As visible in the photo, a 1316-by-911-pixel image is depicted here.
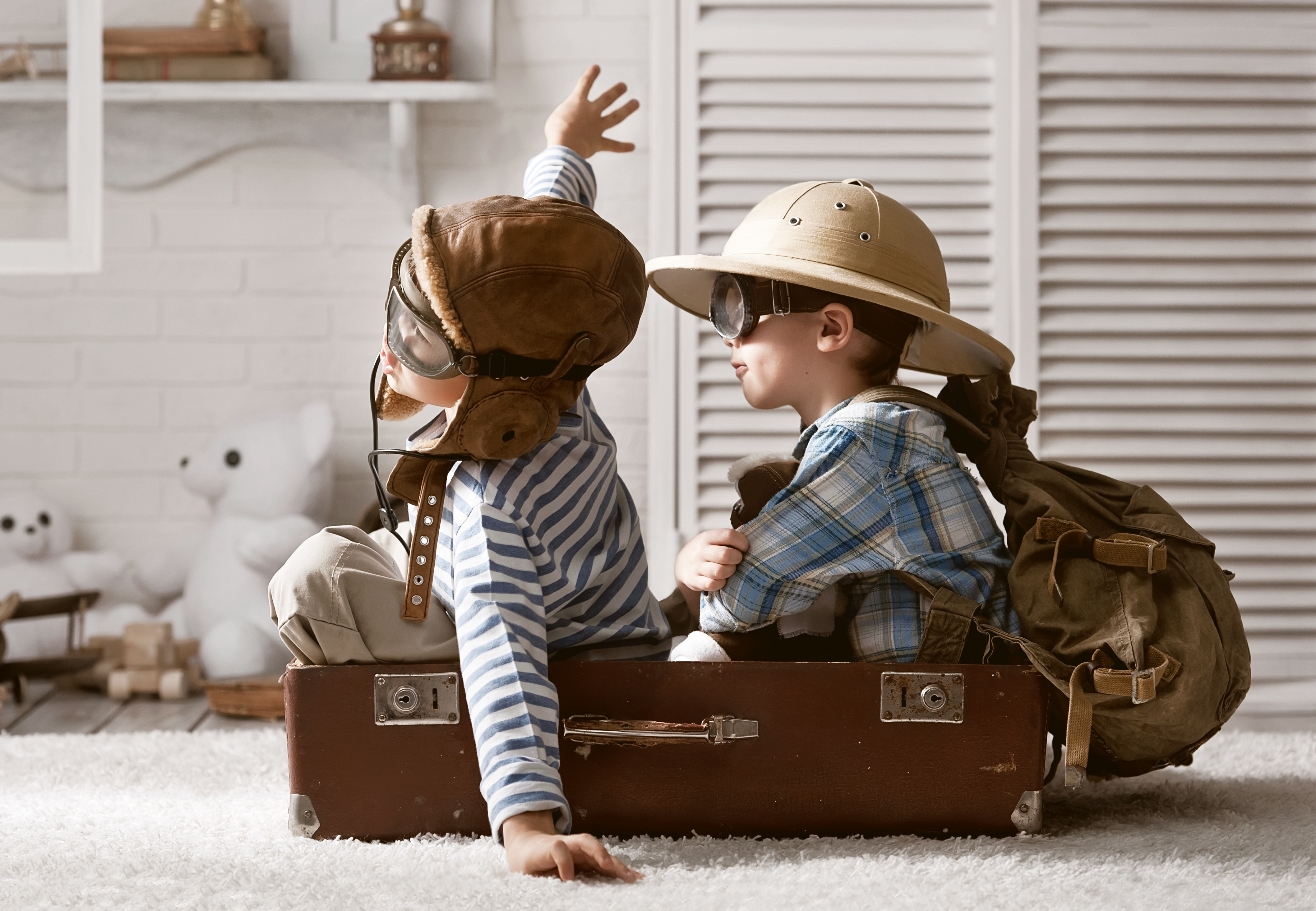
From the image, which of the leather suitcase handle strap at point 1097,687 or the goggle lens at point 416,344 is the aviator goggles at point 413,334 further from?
the leather suitcase handle strap at point 1097,687

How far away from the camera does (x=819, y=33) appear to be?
6.55 feet

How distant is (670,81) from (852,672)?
1.26m

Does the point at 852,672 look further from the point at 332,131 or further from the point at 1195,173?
the point at 332,131

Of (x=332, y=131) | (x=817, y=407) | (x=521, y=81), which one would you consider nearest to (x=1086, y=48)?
(x=521, y=81)

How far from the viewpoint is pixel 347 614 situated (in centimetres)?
104

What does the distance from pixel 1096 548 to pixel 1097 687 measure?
125 mm

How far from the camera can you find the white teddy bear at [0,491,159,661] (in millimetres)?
2129

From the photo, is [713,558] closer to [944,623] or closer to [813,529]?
[813,529]

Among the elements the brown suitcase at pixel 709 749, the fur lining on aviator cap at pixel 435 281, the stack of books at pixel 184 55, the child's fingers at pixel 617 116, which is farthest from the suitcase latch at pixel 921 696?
the stack of books at pixel 184 55

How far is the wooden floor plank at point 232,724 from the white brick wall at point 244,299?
0.48 metres

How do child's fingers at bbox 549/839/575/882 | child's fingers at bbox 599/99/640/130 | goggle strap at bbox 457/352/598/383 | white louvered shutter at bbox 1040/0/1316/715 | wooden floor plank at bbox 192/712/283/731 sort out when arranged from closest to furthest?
child's fingers at bbox 549/839/575/882
goggle strap at bbox 457/352/598/383
child's fingers at bbox 599/99/640/130
wooden floor plank at bbox 192/712/283/731
white louvered shutter at bbox 1040/0/1316/715

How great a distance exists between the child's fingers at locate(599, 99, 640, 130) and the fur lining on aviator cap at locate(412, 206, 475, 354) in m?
0.41

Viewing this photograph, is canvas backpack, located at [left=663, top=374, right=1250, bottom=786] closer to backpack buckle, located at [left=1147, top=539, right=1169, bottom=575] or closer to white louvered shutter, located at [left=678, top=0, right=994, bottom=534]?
backpack buckle, located at [left=1147, top=539, right=1169, bottom=575]

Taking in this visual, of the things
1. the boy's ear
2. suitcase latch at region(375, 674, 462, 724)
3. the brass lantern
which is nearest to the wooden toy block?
the brass lantern
